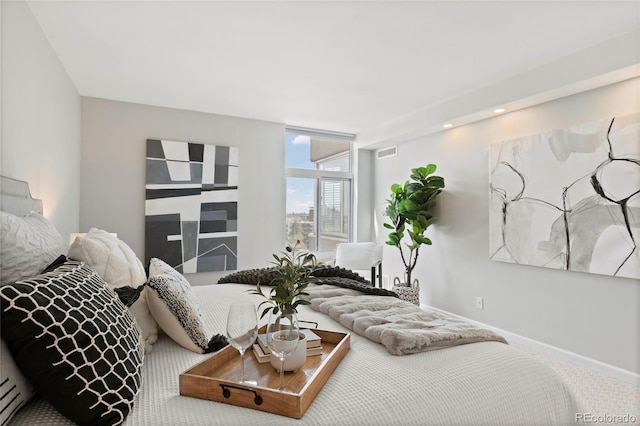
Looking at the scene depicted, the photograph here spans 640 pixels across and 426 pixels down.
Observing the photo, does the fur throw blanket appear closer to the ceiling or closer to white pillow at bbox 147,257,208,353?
white pillow at bbox 147,257,208,353

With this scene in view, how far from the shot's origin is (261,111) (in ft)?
14.6

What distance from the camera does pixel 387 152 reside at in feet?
17.7

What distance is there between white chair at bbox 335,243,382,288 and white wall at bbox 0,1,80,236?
3.09m

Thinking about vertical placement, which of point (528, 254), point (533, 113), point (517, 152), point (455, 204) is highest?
point (533, 113)

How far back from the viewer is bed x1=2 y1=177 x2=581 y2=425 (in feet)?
3.25

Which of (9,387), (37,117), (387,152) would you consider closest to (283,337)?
(9,387)

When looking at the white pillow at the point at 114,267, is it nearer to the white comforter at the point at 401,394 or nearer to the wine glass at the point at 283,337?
the white comforter at the point at 401,394

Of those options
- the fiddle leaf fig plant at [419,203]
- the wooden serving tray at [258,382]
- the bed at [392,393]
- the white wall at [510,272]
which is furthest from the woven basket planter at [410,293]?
the wooden serving tray at [258,382]

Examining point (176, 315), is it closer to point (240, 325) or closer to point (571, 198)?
point (240, 325)

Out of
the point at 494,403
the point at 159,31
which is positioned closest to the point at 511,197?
the point at 494,403

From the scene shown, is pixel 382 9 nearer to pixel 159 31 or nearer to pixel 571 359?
pixel 159 31

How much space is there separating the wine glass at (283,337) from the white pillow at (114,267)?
58 cm

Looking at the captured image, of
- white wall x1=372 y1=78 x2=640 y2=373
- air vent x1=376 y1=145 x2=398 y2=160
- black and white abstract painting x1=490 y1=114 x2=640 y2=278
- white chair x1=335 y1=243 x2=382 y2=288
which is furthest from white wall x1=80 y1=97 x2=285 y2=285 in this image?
black and white abstract painting x1=490 y1=114 x2=640 y2=278

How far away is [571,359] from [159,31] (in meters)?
4.18
